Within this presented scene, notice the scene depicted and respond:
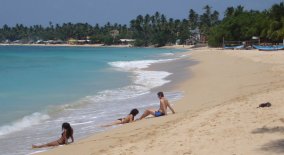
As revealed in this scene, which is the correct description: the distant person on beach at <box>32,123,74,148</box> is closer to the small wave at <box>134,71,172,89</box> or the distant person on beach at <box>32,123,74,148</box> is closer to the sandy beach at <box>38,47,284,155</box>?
the sandy beach at <box>38,47,284,155</box>

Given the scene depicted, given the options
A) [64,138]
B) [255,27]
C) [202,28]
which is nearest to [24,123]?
[64,138]

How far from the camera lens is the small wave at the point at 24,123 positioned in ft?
34.7

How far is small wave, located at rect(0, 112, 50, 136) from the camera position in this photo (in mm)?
10562

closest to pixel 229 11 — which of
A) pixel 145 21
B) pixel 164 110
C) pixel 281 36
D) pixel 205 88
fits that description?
pixel 281 36

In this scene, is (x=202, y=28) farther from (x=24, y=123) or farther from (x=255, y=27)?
(x=24, y=123)

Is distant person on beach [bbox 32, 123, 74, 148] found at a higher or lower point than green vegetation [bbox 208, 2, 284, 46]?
lower

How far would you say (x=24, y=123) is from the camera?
11.4m

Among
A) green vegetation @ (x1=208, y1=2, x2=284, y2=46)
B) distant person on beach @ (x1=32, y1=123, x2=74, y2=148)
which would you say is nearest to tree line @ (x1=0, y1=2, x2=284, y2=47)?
green vegetation @ (x1=208, y1=2, x2=284, y2=46)

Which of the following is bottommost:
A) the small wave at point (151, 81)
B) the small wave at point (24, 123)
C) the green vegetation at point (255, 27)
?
the small wave at point (151, 81)

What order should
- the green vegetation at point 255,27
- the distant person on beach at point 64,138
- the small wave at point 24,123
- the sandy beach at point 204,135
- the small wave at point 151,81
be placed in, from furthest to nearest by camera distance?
the green vegetation at point 255,27 → the small wave at point 151,81 → the small wave at point 24,123 → the distant person on beach at point 64,138 → the sandy beach at point 204,135

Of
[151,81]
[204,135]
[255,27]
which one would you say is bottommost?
[151,81]

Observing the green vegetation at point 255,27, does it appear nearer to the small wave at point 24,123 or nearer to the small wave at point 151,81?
the small wave at point 151,81

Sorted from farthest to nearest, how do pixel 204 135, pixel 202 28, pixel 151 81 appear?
1. pixel 202 28
2. pixel 151 81
3. pixel 204 135

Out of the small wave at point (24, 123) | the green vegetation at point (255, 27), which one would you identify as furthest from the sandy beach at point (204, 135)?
the green vegetation at point (255, 27)
